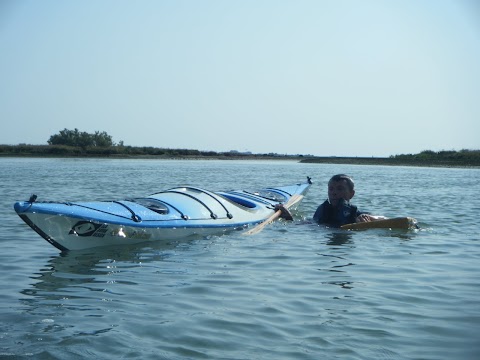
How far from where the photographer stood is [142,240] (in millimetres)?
8844

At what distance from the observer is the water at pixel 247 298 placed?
14.9 feet

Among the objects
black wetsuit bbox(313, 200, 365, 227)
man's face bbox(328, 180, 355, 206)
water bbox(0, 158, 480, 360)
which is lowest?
water bbox(0, 158, 480, 360)

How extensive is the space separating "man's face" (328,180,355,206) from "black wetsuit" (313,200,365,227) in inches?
4.2

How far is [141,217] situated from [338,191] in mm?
3466

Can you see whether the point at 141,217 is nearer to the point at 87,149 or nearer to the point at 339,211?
the point at 339,211

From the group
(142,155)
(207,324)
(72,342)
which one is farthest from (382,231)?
(142,155)

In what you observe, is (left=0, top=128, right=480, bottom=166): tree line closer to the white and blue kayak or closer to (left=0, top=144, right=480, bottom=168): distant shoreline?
(left=0, top=144, right=480, bottom=168): distant shoreline

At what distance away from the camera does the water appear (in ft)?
14.9

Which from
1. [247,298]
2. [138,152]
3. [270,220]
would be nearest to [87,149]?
[138,152]

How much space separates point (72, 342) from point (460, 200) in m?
15.3

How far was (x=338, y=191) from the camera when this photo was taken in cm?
1048

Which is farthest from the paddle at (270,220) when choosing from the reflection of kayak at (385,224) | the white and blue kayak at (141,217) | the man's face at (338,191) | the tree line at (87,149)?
the tree line at (87,149)

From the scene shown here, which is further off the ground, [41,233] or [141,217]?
[141,217]

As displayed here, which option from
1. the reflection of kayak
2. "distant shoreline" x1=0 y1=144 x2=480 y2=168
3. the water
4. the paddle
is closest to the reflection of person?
the reflection of kayak
